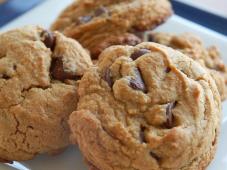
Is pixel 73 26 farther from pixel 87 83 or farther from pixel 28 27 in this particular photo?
pixel 87 83

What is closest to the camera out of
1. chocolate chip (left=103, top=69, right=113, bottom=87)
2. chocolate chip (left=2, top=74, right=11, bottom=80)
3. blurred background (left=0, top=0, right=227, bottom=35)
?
chocolate chip (left=103, top=69, right=113, bottom=87)

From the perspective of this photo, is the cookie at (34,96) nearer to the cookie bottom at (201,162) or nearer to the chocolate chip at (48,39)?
the chocolate chip at (48,39)

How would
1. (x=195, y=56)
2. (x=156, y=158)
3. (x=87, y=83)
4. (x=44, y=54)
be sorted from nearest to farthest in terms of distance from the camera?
(x=156, y=158), (x=87, y=83), (x=44, y=54), (x=195, y=56)

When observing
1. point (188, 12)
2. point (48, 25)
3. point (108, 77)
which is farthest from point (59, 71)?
point (188, 12)

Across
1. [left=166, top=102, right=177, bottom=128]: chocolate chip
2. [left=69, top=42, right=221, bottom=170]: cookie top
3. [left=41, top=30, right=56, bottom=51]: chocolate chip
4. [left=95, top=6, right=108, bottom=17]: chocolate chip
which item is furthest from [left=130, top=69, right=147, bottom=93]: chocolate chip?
[left=95, top=6, right=108, bottom=17]: chocolate chip

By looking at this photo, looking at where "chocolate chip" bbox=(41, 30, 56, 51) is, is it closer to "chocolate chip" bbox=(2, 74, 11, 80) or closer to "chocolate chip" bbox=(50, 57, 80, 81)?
"chocolate chip" bbox=(50, 57, 80, 81)

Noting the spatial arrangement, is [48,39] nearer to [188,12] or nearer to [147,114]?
[147,114]

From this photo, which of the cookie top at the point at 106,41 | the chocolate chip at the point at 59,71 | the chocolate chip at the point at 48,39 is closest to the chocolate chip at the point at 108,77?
the chocolate chip at the point at 59,71

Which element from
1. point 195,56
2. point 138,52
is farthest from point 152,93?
point 195,56
